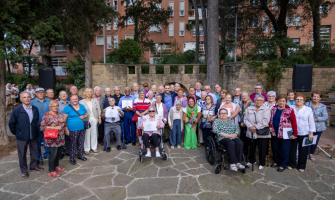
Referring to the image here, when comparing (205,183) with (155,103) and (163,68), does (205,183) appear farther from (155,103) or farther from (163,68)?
(163,68)

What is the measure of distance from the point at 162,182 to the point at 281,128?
2756 millimetres

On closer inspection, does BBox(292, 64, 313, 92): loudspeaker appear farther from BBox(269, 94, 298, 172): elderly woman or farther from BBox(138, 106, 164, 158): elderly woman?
BBox(138, 106, 164, 158): elderly woman

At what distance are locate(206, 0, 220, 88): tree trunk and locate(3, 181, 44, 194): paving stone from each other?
889 centimetres

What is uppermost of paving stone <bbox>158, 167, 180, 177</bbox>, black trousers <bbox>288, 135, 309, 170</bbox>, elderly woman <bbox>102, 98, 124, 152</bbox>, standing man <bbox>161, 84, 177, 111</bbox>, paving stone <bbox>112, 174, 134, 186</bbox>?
standing man <bbox>161, 84, 177, 111</bbox>

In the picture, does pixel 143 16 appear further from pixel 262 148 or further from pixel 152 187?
pixel 152 187

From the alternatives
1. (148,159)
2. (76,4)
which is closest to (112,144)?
(148,159)

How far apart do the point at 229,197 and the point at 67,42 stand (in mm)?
12596

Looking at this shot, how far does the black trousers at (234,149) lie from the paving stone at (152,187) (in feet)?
3.92

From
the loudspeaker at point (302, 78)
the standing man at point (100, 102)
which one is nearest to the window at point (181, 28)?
the loudspeaker at point (302, 78)

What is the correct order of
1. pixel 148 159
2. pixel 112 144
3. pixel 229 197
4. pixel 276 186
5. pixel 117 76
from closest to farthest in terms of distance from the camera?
pixel 229 197, pixel 276 186, pixel 148 159, pixel 112 144, pixel 117 76

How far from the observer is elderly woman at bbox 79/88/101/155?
498 centimetres

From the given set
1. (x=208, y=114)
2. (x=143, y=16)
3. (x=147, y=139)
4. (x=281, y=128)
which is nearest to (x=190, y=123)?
(x=208, y=114)

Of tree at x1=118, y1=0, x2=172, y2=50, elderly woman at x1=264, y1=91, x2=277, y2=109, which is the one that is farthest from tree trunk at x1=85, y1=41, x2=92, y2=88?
elderly woman at x1=264, y1=91, x2=277, y2=109

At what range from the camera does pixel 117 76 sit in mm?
14203
